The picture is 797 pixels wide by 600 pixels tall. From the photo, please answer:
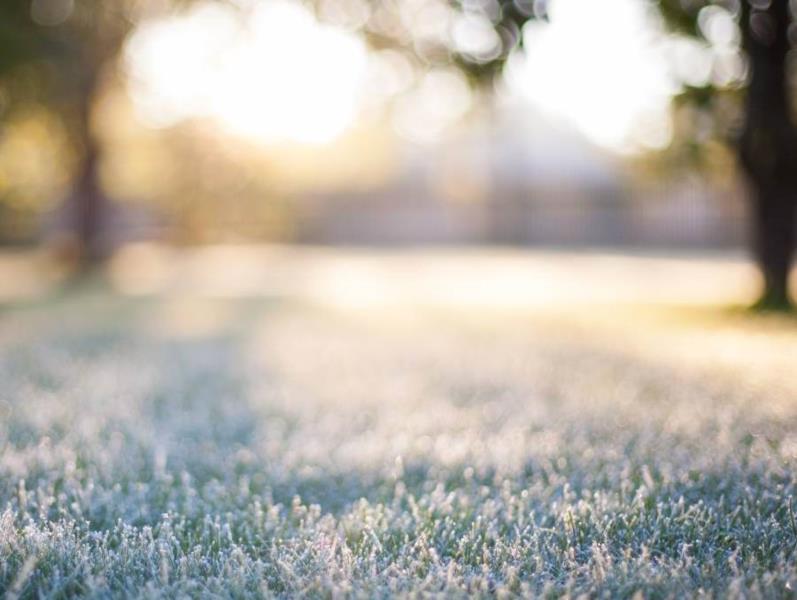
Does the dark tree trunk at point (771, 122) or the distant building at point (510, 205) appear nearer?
the dark tree trunk at point (771, 122)

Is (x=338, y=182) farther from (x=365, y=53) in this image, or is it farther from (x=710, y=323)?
(x=710, y=323)

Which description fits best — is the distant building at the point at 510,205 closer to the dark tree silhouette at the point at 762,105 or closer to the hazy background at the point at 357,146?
the hazy background at the point at 357,146

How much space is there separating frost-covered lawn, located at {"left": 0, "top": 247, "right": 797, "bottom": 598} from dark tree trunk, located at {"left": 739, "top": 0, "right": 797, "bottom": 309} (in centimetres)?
175

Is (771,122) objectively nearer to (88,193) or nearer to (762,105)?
(762,105)

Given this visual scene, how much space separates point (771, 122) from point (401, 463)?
6677mm

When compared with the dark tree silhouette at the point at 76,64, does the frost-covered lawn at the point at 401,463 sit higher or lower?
lower

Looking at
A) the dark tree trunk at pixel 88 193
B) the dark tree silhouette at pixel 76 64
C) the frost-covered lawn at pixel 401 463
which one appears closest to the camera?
the frost-covered lawn at pixel 401 463

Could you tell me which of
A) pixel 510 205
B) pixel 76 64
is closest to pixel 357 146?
pixel 510 205

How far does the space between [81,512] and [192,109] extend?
59.0 ft

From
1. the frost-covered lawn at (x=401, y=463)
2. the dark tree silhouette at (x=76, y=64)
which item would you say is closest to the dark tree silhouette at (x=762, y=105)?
the frost-covered lawn at (x=401, y=463)

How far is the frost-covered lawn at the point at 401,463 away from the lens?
6.20 ft

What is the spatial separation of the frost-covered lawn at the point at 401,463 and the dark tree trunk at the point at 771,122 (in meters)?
1.75

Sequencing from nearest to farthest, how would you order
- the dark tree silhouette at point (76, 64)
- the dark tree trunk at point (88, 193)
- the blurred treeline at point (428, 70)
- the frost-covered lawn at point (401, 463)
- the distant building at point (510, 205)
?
1. the frost-covered lawn at point (401, 463)
2. the blurred treeline at point (428, 70)
3. the dark tree silhouette at point (76, 64)
4. the dark tree trunk at point (88, 193)
5. the distant building at point (510, 205)

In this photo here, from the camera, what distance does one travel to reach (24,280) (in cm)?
1486
